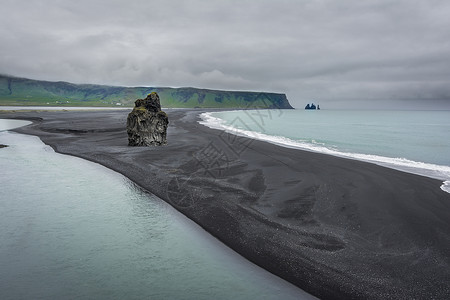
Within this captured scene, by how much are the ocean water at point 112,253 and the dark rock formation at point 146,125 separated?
53.8ft

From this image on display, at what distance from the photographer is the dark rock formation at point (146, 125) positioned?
35812 millimetres

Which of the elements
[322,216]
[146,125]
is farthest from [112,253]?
[146,125]

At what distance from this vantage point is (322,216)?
14.9 meters

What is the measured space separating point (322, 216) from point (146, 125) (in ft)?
88.7

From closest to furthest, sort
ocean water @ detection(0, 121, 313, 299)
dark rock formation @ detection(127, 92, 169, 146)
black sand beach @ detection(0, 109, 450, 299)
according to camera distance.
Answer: ocean water @ detection(0, 121, 313, 299) < black sand beach @ detection(0, 109, 450, 299) < dark rock formation @ detection(127, 92, 169, 146)

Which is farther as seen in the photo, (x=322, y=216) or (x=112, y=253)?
(x=322, y=216)

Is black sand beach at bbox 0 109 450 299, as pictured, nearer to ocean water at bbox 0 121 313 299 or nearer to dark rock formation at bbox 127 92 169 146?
ocean water at bbox 0 121 313 299

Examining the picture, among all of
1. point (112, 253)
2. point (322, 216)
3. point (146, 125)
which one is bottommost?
point (112, 253)

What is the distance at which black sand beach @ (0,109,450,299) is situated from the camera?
999cm

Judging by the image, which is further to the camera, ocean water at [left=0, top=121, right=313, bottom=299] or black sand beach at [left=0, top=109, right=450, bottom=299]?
black sand beach at [left=0, top=109, right=450, bottom=299]

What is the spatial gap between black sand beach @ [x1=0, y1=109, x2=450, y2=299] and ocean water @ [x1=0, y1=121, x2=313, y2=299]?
1.07 m

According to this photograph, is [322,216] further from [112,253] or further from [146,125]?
[146,125]

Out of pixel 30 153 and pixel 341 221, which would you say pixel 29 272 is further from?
pixel 30 153

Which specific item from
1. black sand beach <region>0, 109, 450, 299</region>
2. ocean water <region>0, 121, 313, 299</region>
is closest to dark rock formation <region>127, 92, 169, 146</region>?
black sand beach <region>0, 109, 450, 299</region>
